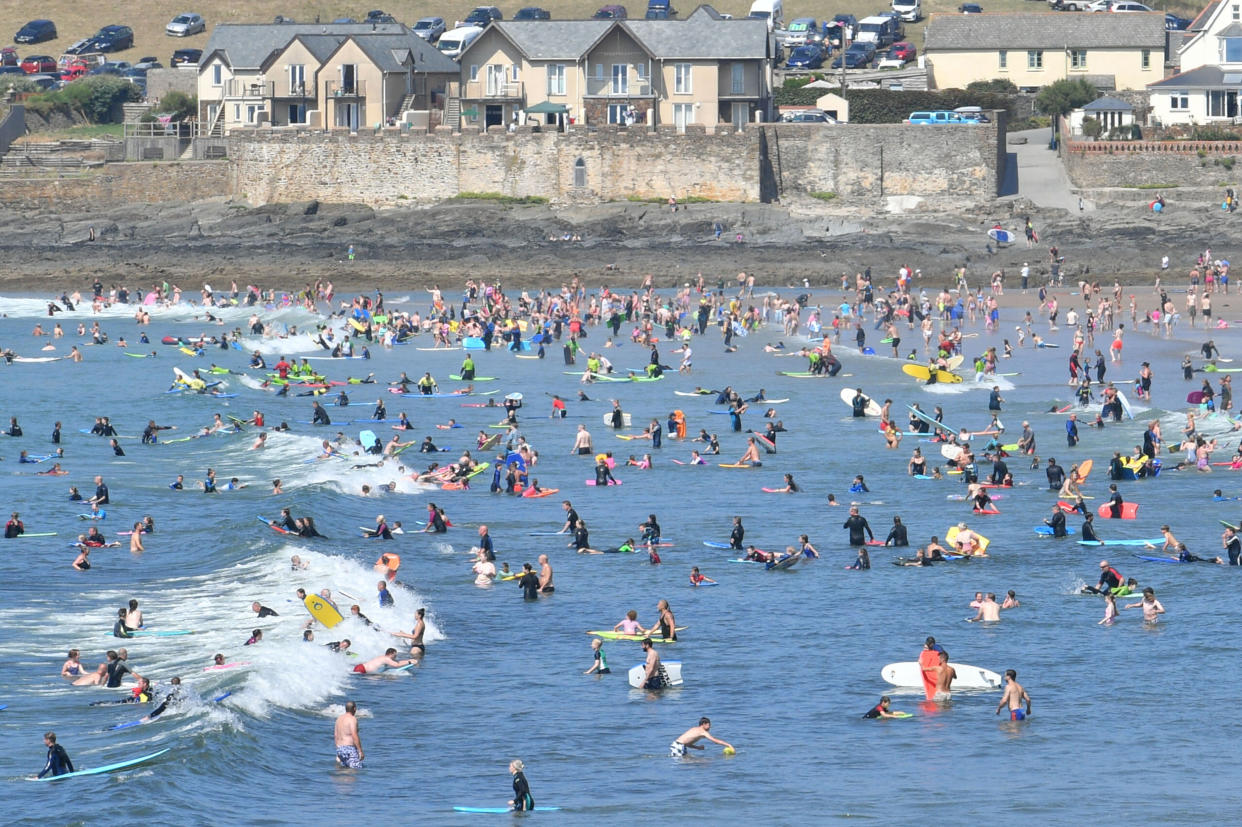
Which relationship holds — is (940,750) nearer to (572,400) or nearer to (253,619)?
(253,619)

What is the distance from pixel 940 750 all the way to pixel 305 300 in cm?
4570

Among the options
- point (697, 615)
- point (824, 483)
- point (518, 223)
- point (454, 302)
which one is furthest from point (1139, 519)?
point (518, 223)

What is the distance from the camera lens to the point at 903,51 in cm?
8788

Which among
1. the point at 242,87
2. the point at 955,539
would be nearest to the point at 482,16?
the point at 242,87

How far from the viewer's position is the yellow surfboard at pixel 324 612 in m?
25.2

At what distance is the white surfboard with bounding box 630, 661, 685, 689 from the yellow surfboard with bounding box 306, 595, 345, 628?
487 centimetres

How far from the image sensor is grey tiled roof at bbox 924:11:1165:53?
3204 inches

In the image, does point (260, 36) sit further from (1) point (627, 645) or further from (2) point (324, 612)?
(1) point (627, 645)

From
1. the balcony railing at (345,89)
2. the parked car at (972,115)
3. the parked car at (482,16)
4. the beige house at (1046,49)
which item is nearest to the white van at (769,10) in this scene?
the beige house at (1046,49)

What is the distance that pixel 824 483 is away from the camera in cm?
3503

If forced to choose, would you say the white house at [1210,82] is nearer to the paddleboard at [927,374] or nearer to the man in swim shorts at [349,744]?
Answer: the paddleboard at [927,374]

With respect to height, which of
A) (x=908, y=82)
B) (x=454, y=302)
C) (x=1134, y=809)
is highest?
(x=908, y=82)

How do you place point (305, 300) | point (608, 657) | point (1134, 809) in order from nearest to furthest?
1. point (1134, 809)
2. point (608, 657)
3. point (305, 300)

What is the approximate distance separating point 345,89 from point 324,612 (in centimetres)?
5479
